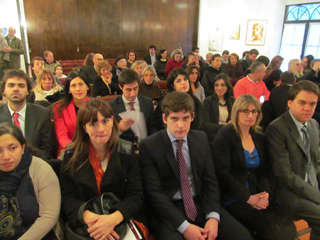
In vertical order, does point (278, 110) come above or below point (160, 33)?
below

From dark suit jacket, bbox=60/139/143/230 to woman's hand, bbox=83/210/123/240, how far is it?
0.23 feet

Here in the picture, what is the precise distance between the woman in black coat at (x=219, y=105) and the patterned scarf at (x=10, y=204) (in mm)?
2294

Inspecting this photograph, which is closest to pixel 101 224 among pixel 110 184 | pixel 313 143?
pixel 110 184

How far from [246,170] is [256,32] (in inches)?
390

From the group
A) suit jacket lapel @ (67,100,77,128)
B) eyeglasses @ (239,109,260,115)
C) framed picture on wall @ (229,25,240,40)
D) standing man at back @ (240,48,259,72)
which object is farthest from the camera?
framed picture on wall @ (229,25,240,40)

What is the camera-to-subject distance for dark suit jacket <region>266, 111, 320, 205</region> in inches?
82.3

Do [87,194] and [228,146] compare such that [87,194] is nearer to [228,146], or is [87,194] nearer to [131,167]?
[131,167]

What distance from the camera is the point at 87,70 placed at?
576cm

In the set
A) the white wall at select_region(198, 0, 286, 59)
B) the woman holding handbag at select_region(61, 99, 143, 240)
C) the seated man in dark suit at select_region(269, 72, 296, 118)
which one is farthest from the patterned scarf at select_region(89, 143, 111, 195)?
the white wall at select_region(198, 0, 286, 59)

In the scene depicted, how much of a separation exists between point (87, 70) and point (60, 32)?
541 centimetres

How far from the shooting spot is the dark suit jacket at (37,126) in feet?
7.84

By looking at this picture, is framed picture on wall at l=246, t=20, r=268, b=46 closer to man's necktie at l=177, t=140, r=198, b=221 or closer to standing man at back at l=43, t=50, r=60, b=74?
standing man at back at l=43, t=50, r=60, b=74

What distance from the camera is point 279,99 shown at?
12.4 feet

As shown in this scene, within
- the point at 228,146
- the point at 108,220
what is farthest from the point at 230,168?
the point at 108,220
